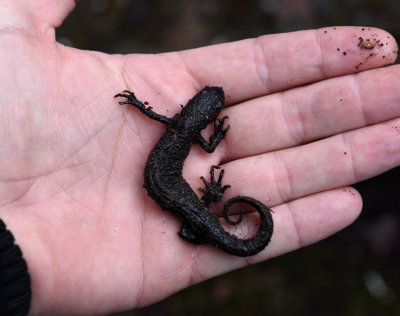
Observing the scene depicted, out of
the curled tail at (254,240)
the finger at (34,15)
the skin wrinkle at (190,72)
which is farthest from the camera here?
the skin wrinkle at (190,72)

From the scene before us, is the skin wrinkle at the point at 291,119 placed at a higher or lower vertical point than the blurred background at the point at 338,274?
higher

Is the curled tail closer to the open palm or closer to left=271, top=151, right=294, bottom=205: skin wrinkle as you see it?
the open palm

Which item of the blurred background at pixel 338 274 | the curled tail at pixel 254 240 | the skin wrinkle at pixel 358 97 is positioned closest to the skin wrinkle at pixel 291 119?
the skin wrinkle at pixel 358 97

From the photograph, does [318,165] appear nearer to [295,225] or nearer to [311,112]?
[311,112]

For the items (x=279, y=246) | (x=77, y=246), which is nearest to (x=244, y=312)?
(x=279, y=246)

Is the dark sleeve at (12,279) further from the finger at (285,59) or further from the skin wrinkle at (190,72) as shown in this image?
the finger at (285,59)

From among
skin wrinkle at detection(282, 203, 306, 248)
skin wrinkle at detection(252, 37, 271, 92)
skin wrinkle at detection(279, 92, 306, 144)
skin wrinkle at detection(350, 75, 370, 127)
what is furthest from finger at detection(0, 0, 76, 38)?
skin wrinkle at detection(350, 75, 370, 127)
